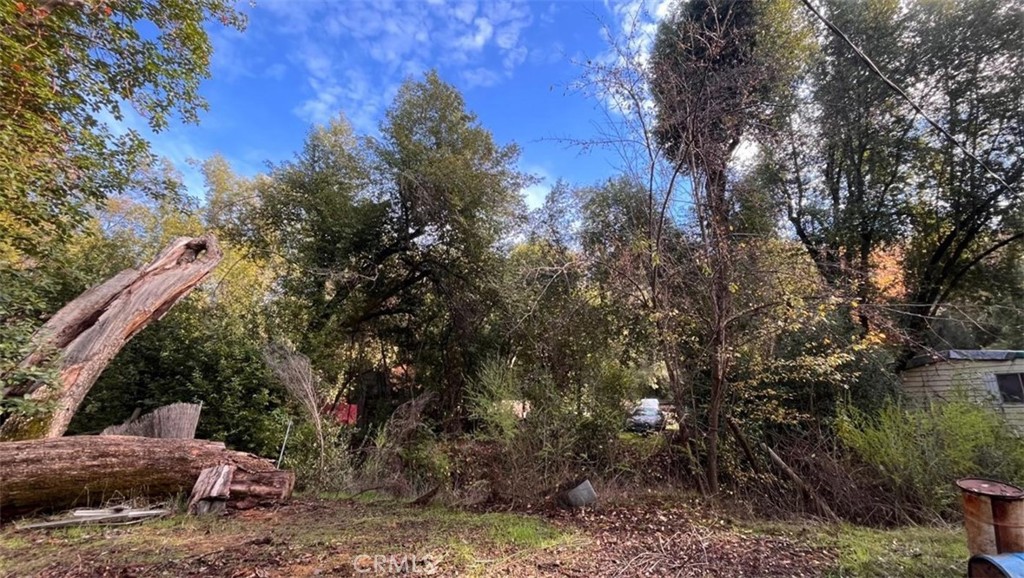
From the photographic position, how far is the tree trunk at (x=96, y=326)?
3.67 m

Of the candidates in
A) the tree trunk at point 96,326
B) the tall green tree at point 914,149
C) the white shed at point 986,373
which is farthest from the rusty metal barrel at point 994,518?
the tree trunk at point 96,326

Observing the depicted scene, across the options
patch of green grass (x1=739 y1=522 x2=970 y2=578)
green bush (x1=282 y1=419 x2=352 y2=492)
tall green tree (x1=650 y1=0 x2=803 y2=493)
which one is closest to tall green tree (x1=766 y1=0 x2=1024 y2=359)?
tall green tree (x1=650 y1=0 x2=803 y2=493)

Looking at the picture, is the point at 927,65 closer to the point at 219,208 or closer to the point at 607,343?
the point at 607,343

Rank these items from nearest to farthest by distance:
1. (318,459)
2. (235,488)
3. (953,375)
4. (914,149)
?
(235,488)
(318,459)
(953,375)
(914,149)

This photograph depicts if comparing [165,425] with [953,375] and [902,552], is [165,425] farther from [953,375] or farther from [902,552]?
[953,375]

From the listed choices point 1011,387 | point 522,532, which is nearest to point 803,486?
point 522,532

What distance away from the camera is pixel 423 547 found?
2.83 metres

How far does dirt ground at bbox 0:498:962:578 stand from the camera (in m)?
2.44

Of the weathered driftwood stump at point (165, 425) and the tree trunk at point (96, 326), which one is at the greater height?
the tree trunk at point (96, 326)

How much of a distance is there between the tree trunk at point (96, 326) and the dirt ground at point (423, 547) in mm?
1228

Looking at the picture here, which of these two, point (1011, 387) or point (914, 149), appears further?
point (914, 149)

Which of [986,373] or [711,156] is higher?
[711,156]

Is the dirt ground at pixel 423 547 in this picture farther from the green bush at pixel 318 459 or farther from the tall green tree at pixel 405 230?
the tall green tree at pixel 405 230

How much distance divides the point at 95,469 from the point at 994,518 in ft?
21.1
